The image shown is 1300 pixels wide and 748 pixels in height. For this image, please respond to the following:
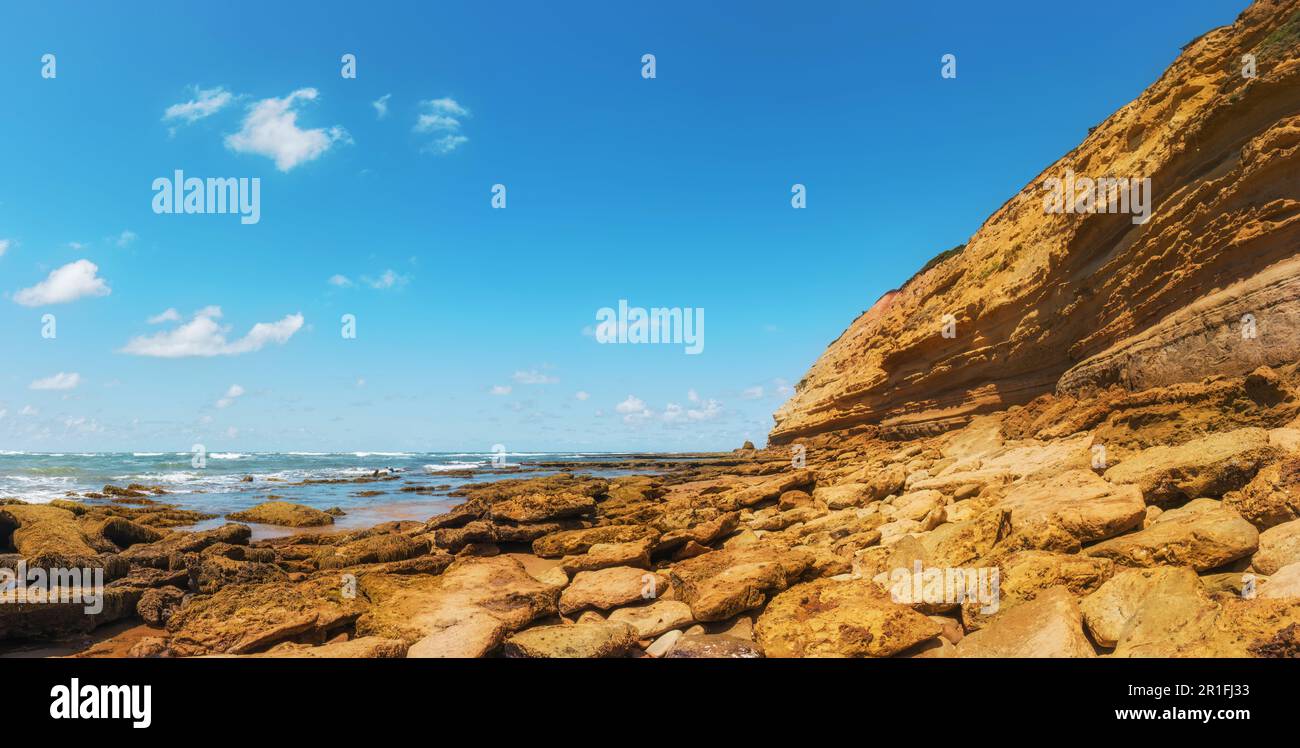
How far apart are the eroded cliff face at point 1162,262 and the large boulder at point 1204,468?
3436mm

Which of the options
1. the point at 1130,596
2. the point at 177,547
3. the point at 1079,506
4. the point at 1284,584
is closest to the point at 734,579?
the point at 1130,596

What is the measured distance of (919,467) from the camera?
48.7ft

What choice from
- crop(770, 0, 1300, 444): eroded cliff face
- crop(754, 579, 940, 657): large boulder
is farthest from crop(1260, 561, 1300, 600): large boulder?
crop(770, 0, 1300, 444): eroded cliff face

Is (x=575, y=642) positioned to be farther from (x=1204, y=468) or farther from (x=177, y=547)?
(x=177, y=547)

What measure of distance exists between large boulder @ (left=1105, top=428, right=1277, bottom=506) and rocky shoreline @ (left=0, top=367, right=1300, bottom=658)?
0.02 metres

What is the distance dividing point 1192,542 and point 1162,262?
10.0 m

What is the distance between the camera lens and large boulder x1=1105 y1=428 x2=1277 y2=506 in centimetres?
689

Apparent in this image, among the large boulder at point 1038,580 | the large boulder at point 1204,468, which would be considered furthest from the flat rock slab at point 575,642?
the large boulder at point 1204,468

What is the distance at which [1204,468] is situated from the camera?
7.09m

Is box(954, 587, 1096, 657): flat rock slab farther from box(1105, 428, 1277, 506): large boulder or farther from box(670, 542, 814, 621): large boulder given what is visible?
box(1105, 428, 1277, 506): large boulder

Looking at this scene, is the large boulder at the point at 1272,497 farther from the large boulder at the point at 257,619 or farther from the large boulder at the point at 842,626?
the large boulder at the point at 257,619

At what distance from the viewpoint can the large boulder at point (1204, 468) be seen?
6.89 m

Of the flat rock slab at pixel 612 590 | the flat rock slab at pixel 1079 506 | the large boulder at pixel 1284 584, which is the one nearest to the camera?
the large boulder at pixel 1284 584

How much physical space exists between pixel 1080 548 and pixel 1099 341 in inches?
409
